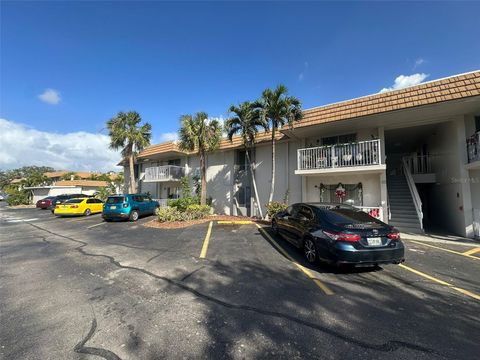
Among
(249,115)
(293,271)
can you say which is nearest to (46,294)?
(293,271)

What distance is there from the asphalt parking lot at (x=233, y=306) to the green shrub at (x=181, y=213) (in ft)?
19.2

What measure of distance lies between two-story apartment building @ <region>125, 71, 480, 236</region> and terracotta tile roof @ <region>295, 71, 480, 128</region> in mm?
31

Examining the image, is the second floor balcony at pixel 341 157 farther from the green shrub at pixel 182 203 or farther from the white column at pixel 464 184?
the green shrub at pixel 182 203

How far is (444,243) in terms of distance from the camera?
28.6ft

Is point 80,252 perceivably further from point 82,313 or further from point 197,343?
point 197,343

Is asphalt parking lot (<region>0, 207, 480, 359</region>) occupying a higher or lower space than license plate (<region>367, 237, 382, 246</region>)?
lower

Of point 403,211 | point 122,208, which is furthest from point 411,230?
point 122,208

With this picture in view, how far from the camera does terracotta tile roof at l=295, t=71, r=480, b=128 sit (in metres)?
8.73

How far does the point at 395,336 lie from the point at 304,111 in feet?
38.3

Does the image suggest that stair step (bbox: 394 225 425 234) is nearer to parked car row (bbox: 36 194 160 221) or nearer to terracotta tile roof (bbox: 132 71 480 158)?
terracotta tile roof (bbox: 132 71 480 158)

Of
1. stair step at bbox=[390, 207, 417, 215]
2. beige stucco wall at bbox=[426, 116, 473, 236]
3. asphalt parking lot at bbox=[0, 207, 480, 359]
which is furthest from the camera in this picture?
stair step at bbox=[390, 207, 417, 215]

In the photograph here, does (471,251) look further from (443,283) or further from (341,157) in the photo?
(341,157)

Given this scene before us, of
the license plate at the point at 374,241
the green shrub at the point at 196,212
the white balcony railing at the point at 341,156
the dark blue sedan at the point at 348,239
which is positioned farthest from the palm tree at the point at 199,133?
the license plate at the point at 374,241

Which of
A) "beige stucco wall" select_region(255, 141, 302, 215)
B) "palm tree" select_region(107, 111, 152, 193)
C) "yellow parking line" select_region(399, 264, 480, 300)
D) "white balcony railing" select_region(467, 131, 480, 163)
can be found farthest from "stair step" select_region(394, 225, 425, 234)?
"palm tree" select_region(107, 111, 152, 193)
